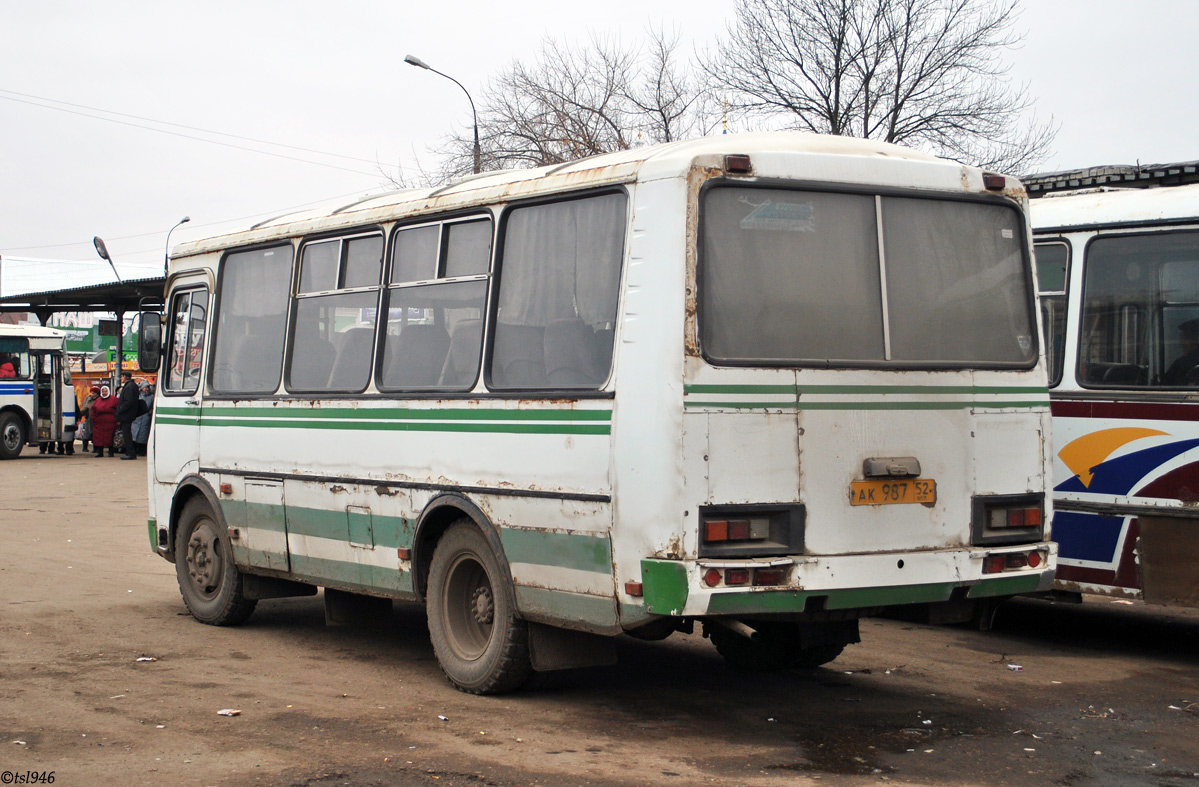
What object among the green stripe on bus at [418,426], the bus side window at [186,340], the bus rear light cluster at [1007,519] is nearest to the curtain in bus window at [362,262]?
the green stripe on bus at [418,426]

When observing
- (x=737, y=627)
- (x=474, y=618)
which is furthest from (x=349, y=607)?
(x=737, y=627)

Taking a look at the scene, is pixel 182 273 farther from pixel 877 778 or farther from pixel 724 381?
pixel 877 778

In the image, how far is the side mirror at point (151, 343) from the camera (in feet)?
35.7

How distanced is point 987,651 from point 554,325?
445cm

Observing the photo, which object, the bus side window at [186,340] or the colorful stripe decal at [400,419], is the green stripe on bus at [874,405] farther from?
the bus side window at [186,340]

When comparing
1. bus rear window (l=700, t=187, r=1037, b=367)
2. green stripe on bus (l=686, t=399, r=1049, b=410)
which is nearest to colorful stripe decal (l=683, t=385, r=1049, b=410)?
green stripe on bus (l=686, t=399, r=1049, b=410)

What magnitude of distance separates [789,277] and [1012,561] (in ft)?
6.15

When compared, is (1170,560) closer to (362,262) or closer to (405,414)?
(405,414)

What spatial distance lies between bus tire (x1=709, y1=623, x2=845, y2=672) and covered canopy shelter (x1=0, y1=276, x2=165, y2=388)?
965 inches

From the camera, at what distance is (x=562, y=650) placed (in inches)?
285

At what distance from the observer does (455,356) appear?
25.1 ft

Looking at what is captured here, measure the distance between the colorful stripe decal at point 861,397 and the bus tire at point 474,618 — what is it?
172 cm

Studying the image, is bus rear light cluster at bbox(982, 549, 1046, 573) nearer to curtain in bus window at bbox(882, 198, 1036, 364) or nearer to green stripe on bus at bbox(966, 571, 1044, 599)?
green stripe on bus at bbox(966, 571, 1044, 599)

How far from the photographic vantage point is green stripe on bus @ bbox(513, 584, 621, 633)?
6.47m
